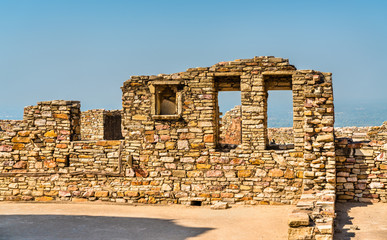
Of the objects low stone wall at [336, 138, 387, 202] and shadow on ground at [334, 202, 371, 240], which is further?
low stone wall at [336, 138, 387, 202]

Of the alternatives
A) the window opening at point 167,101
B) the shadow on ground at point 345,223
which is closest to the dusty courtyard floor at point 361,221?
the shadow on ground at point 345,223

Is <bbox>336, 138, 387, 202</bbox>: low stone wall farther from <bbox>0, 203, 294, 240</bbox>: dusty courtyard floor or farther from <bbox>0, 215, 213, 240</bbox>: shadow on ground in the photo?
<bbox>0, 215, 213, 240</bbox>: shadow on ground

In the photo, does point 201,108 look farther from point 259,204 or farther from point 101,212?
point 101,212

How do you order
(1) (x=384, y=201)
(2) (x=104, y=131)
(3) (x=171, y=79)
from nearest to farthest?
(1) (x=384, y=201) < (3) (x=171, y=79) < (2) (x=104, y=131)

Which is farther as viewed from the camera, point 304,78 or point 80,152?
point 80,152

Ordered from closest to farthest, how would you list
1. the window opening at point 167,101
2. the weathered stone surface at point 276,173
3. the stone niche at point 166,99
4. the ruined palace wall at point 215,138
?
1. the ruined palace wall at point 215,138
2. the weathered stone surface at point 276,173
3. the stone niche at point 166,99
4. the window opening at point 167,101

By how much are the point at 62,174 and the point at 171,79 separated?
4.44m

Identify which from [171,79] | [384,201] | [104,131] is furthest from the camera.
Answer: [104,131]

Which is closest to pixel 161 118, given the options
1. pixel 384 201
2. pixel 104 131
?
pixel 384 201

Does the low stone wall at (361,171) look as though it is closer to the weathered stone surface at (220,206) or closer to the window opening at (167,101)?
the weathered stone surface at (220,206)

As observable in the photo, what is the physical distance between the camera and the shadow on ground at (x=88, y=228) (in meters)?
10.3

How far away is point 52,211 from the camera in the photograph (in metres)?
13.0

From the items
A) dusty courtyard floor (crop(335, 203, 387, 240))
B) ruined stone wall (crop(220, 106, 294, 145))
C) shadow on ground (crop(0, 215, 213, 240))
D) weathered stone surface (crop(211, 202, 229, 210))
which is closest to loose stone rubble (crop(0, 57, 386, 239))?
weathered stone surface (crop(211, 202, 229, 210))

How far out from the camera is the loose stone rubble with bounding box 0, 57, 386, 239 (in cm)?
1274
